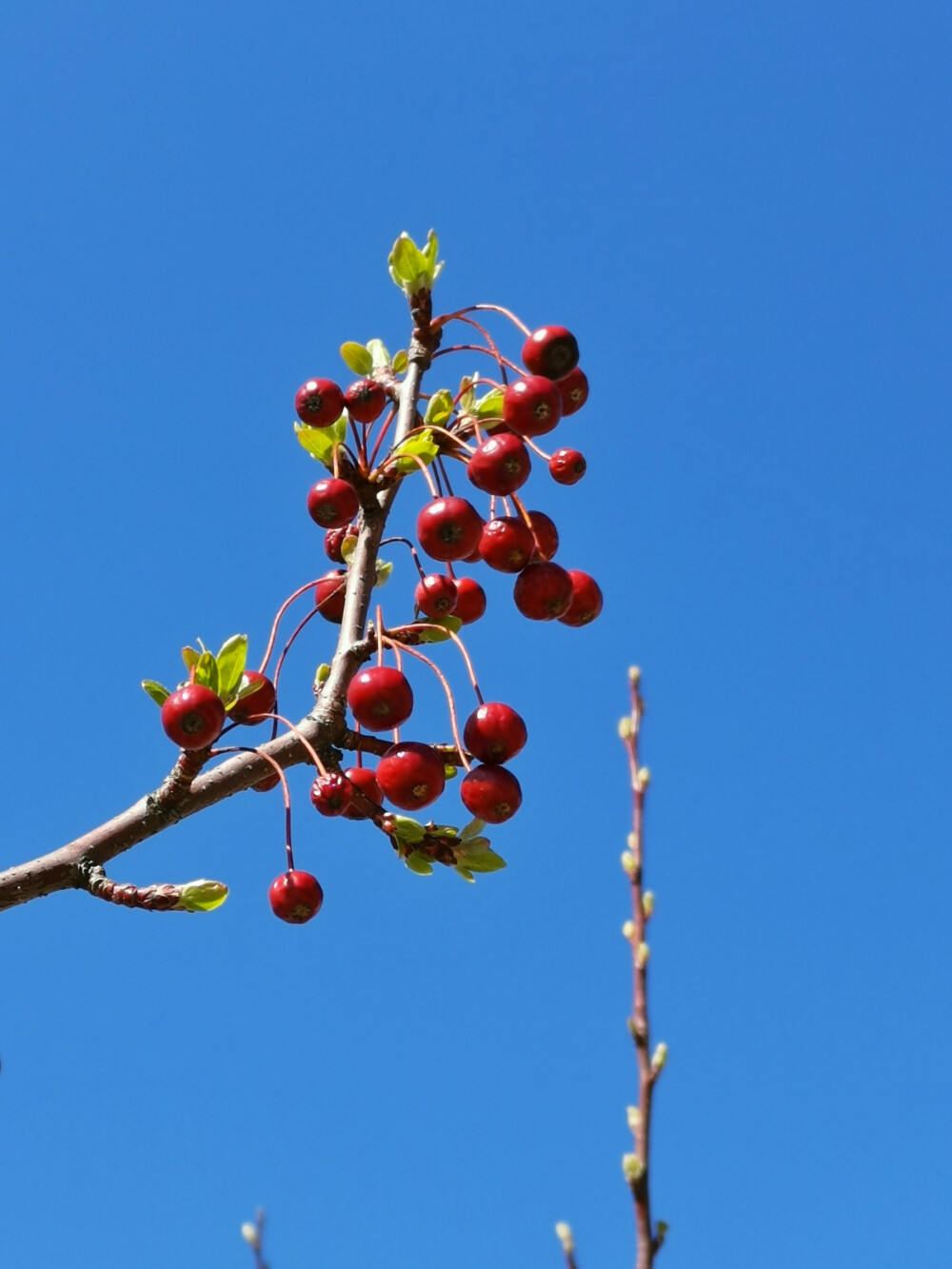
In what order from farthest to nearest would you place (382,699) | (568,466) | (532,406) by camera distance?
(568,466), (532,406), (382,699)

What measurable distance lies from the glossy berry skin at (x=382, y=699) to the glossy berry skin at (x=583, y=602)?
691 millimetres

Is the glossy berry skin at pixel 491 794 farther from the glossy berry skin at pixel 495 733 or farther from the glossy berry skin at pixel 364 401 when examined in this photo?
the glossy berry skin at pixel 364 401

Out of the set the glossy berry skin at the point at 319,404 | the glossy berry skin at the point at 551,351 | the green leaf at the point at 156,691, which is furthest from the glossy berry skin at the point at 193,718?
the glossy berry skin at the point at 551,351

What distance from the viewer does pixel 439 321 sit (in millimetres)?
3547

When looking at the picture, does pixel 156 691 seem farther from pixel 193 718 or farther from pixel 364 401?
pixel 364 401

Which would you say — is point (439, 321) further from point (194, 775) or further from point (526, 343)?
point (194, 775)

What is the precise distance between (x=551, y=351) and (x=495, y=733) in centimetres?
108

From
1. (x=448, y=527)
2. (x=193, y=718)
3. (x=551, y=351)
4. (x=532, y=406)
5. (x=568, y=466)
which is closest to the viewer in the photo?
(x=193, y=718)

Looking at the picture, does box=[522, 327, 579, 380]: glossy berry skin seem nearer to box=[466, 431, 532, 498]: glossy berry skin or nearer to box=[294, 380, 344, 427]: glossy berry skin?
box=[466, 431, 532, 498]: glossy berry skin

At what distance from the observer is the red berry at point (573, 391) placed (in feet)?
10.9

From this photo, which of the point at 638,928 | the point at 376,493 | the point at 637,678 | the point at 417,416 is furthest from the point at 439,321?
the point at 638,928

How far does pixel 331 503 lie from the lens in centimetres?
306

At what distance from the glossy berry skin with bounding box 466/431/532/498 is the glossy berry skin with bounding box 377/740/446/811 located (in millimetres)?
681

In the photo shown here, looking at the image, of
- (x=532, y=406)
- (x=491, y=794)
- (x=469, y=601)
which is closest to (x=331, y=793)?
(x=491, y=794)
